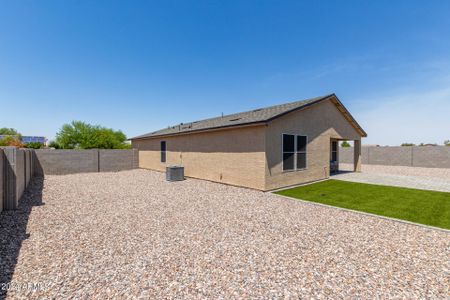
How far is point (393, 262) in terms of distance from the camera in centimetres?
314

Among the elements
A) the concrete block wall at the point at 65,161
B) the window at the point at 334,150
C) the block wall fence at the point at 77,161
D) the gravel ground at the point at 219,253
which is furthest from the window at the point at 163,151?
the window at the point at 334,150

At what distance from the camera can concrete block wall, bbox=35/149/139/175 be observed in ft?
47.1

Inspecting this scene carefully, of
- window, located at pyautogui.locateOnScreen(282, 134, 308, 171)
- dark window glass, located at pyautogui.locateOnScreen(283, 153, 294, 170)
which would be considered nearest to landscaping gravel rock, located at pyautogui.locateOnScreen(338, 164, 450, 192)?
window, located at pyautogui.locateOnScreen(282, 134, 308, 171)

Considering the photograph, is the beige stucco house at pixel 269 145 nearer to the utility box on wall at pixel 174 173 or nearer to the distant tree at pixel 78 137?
the utility box on wall at pixel 174 173

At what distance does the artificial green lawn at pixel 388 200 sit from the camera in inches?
214

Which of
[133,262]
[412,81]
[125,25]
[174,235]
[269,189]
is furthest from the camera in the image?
[412,81]

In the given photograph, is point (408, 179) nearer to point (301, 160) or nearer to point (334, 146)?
point (334, 146)

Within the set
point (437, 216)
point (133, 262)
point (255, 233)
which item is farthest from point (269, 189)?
point (133, 262)

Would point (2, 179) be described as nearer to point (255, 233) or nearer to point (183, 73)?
point (255, 233)

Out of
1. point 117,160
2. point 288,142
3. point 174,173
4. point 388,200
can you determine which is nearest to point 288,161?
point 288,142

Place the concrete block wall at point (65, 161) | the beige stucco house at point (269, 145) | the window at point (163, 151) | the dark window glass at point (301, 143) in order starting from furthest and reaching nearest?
1. the window at point (163, 151)
2. the concrete block wall at point (65, 161)
3. the dark window glass at point (301, 143)
4. the beige stucco house at point (269, 145)

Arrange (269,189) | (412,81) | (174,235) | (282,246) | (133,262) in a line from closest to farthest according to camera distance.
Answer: (133,262) → (282,246) → (174,235) → (269,189) → (412,81)

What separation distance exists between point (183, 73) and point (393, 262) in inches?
609

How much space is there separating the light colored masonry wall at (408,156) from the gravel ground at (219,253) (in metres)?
22.1
